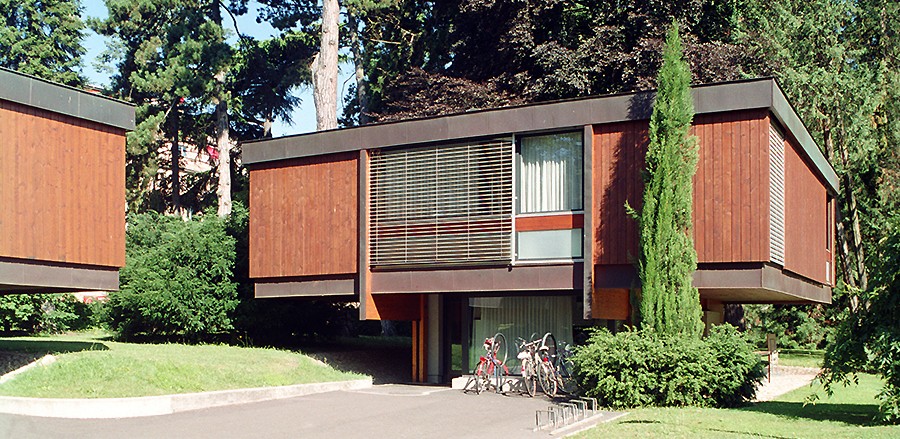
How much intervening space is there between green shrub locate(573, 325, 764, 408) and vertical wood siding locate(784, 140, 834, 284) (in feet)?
12.0

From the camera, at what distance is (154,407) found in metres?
15.7

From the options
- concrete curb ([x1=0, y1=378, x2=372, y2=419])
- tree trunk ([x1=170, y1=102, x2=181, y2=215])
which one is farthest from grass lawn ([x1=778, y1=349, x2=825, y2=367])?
tree trunk ([x1=170, y1=102, x2=181, y2=215])

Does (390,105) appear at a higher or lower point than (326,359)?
higher

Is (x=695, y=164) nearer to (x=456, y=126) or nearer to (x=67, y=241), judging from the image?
(x=456, y=126)

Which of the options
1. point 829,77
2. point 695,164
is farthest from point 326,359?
point 829,77

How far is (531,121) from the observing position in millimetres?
20156

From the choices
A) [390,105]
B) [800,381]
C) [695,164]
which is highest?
[390,105]

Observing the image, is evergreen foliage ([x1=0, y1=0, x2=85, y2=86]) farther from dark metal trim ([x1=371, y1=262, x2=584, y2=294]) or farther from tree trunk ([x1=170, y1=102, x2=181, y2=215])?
dark metal trim ([x1=371, y1=262, x2=584, y2=294])

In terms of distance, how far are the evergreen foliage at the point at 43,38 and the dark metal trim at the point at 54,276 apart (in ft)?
96.1

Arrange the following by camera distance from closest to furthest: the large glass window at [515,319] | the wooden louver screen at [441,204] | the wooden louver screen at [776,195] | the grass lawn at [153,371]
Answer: the grass lawn at [153,371] < the wooden louver screen at [776,195] < the wooden louver screen at [441,204] < the large glass window at [515,319]

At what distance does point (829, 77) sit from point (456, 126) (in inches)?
676

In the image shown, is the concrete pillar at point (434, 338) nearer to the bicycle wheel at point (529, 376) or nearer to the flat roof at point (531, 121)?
the flat roof at point (531, 121)

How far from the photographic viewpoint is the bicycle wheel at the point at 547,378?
1906 cm

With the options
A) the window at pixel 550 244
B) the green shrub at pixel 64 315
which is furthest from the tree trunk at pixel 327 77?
the window at pixel 550 244
